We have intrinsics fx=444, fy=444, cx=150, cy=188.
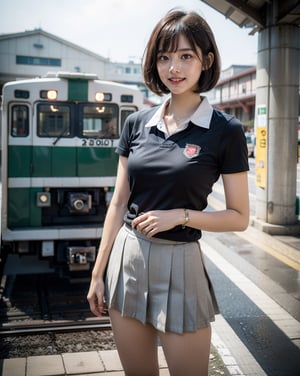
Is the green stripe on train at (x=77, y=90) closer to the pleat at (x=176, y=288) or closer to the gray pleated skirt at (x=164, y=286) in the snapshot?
the gray pleated skirt at (x=164, y=286)

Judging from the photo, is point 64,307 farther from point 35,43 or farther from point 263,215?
point 35,43

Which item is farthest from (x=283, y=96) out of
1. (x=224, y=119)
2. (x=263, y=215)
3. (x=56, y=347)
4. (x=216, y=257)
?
(x=224, y=119)

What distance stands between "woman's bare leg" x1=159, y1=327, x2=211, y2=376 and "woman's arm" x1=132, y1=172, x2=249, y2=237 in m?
0.43

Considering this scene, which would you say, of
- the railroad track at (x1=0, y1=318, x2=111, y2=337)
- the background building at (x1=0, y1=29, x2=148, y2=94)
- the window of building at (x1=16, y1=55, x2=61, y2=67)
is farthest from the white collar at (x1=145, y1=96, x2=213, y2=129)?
the window of building at (x1=16, y1=55, x2=61, y2=67)

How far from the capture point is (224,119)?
1.83 meters

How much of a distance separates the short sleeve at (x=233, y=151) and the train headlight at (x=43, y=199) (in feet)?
16.1

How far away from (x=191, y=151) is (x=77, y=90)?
16.8 ft

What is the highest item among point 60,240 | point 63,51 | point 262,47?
point 63,51

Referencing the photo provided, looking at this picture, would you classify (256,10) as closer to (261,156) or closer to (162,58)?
(261,156)

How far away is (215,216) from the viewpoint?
71.1 inches

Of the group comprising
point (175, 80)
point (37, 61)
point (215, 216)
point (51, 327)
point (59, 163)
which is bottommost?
point (51, 327)

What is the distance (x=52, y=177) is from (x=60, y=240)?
0.92m

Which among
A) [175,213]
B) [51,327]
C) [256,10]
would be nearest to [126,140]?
[175,213]

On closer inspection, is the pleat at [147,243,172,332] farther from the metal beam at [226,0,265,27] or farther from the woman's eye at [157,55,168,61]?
the metal beam at [226,0,265,27]
